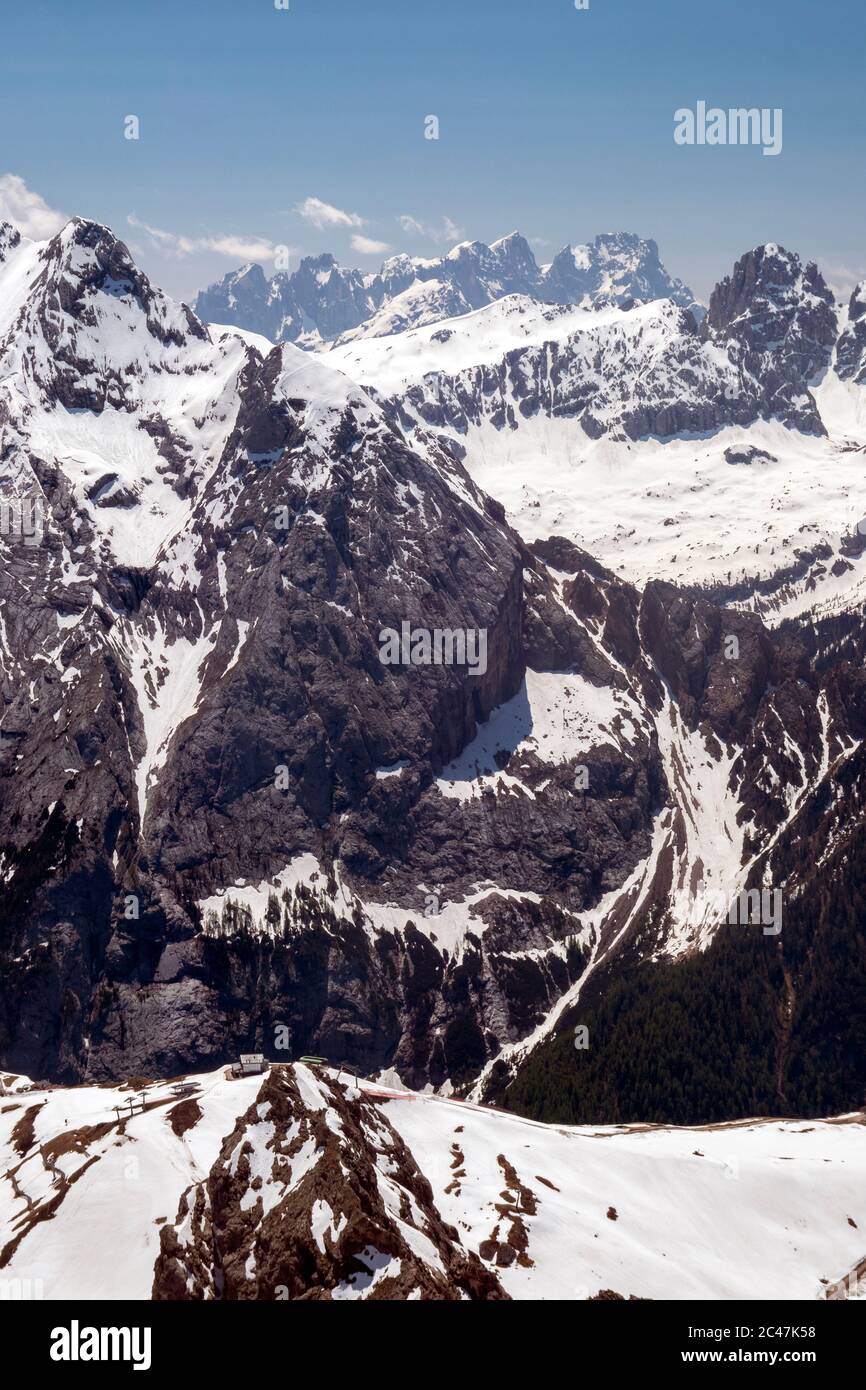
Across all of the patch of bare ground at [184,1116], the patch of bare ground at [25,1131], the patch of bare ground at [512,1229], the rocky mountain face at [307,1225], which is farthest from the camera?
the patch of bare ground at [25,1131]

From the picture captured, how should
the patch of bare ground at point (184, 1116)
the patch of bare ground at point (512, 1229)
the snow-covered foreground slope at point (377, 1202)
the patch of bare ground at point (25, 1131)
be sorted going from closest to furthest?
1. the snow-covered foreground slope at point (377, 1202)
2. the patch of bare ground at point (512, 1229)
3. the patch of bare ground at point (184, 1116)
4. the patch of bare ground at point (25, 1131)

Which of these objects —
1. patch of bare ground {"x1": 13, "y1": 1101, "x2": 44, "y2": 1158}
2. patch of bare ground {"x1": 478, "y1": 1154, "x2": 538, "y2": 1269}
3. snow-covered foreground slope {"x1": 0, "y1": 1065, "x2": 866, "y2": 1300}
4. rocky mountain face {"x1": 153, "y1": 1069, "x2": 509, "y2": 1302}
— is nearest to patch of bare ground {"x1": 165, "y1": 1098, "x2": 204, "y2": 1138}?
snow-covered foreground slope {"x1": 0, "y1": 1065, "x2": 866, "y2": 1300}

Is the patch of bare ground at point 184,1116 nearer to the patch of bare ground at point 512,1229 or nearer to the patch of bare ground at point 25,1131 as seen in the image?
the patch of bare ground at point 25,1131

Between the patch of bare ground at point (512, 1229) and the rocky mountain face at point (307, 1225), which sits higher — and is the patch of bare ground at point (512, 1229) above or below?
below

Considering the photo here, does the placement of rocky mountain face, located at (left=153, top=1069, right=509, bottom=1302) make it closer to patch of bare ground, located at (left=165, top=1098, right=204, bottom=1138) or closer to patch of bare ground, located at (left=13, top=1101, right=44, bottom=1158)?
patch of bare ground, located at (left=165, top=1098, right=204, bottom=1138)

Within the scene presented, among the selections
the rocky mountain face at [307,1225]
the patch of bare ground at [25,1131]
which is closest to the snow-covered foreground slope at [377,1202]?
the rocky mountain face at [307,1225]

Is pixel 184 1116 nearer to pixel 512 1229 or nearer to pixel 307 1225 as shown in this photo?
pixel 307 1225

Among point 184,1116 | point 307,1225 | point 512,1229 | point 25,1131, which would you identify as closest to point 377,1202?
point 307,1225

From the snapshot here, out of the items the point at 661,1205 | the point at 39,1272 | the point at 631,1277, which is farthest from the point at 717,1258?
the point at 39,1272
